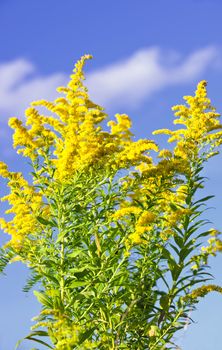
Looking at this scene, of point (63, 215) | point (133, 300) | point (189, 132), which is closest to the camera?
point (63, 215)

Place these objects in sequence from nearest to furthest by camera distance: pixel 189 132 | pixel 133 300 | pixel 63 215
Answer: pixel 63 215, pixel 133 300, pixel 189 132

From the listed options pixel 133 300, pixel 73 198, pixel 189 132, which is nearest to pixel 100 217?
pixel 73 198

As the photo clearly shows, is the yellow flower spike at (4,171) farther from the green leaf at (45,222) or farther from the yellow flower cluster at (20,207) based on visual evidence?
the green leaf at (45,222)

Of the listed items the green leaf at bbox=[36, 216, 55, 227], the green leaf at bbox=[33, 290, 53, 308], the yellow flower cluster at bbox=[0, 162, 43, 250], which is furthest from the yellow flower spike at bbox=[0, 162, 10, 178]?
the green leaf at bbox=[33, 290, 53, 308]

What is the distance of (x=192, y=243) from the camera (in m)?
7.50

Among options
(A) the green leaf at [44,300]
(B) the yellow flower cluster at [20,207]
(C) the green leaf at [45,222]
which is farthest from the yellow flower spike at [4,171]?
(A) the green leaf at [44,300]

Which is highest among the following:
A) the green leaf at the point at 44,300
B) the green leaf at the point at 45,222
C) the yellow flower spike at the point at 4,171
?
the yellow flower spike at the point at 4,171

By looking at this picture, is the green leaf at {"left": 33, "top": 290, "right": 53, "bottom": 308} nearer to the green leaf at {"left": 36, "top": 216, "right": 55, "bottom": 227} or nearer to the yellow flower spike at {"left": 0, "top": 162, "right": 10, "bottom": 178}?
the green leaf at {"left": 36, "top": 216, "right": 55, "bottom": 227}

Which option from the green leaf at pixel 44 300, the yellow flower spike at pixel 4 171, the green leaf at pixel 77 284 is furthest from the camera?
the yellow flower spike at pixel 4 171

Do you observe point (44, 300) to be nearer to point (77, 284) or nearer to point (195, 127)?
point (77, 284)

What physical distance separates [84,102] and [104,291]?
91.6 inches

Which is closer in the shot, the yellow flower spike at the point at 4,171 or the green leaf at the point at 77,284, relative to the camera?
the green leaf at the point at 77,284

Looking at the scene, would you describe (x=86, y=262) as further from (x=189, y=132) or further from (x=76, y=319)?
(x=189, y=132)

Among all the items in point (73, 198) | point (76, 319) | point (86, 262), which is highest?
point (73, 198)
